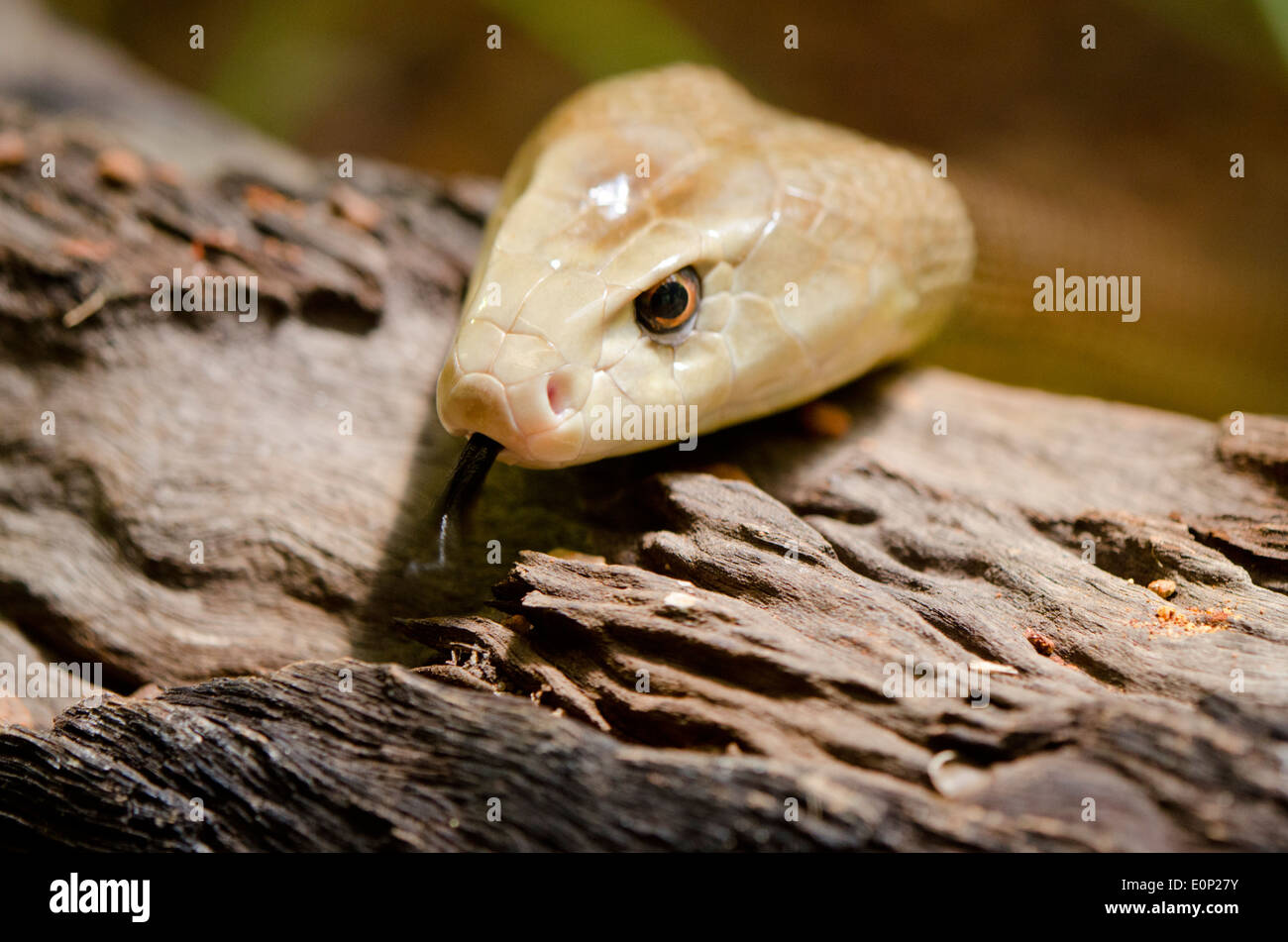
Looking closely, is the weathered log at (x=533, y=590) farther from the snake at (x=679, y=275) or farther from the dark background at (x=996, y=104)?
the dark background at (x=996, y=104)

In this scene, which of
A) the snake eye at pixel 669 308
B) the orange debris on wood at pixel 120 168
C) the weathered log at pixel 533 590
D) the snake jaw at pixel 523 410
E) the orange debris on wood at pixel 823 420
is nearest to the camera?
the weathered log at pixel 533 590

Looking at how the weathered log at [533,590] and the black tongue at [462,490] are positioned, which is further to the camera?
the black tongue at [462,490]

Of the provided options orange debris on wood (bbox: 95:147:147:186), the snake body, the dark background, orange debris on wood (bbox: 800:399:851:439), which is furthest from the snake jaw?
orange debris on wood (bbox: 95:147:147:186)

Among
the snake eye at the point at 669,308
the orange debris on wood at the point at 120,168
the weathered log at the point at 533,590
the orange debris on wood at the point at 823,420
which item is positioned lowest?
the weathered log at the point at 533,590

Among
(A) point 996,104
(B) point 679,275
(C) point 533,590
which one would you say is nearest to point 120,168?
(B) point 679,275

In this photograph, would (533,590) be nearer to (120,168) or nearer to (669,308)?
(669,308)

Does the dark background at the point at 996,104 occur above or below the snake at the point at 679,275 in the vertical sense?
above

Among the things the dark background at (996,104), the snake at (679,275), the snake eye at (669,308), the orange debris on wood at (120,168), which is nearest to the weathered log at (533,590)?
the orange debris on wood at (120,168)
